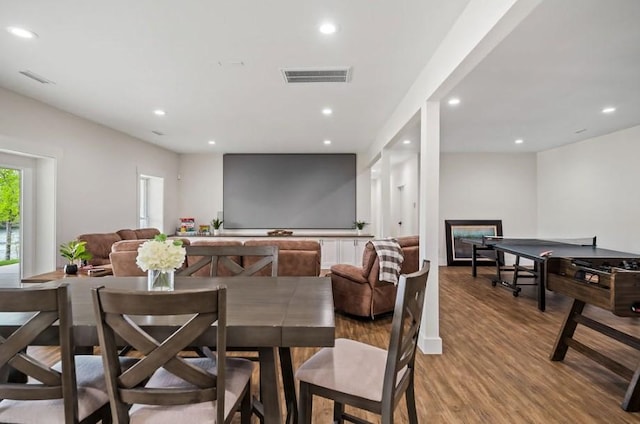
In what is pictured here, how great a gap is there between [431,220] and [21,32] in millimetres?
3566

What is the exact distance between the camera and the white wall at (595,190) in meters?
5.12

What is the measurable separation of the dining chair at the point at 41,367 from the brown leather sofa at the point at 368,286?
2734mm

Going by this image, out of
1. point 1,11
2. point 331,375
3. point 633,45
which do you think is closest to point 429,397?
point 331,375

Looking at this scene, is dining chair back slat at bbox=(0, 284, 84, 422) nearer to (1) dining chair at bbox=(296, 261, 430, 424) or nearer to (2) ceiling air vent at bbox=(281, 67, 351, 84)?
(1) dining chair at bbox=(296, 261, 430, 424)

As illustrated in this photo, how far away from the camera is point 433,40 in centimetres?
247

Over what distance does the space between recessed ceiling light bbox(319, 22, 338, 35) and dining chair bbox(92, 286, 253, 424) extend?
2.08 meters

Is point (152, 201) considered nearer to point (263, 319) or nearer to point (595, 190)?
point (263, 319)

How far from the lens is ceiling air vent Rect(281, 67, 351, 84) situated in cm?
303

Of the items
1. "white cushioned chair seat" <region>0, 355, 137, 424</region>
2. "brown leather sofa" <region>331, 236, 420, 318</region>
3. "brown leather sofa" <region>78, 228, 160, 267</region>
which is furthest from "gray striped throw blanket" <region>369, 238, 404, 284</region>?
"brown leather sofa" <region>78, 228, 160, 267</region>

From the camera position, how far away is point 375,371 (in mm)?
1453

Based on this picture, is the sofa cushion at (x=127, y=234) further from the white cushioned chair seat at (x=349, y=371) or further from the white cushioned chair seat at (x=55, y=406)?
the white cushioned chair seat at (x=349, y=371)

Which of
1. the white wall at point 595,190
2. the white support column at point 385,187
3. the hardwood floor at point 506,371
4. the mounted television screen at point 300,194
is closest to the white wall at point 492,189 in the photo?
the white wall at point 595,190

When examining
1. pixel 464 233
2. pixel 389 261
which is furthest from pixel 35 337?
pixel 464 233

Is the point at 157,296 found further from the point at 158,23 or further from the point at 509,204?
the point at 509,204
